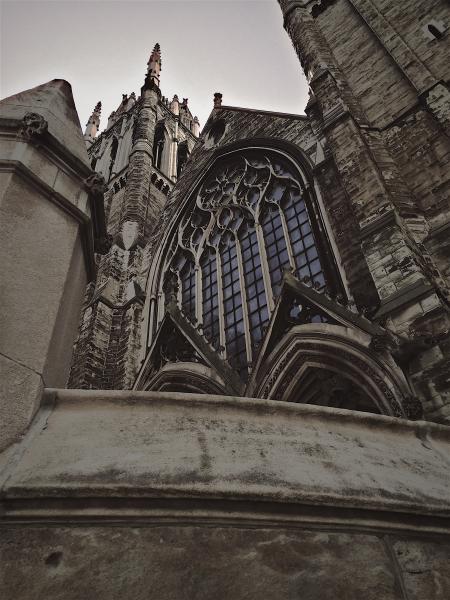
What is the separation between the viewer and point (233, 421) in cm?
209

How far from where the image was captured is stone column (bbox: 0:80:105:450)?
2.02 meters

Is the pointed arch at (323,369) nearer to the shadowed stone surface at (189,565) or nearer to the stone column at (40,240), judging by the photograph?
the stone column at (40,240)

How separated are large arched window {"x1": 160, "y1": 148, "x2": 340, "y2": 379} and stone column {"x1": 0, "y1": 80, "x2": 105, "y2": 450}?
4.79m

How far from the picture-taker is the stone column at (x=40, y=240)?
2.02 m

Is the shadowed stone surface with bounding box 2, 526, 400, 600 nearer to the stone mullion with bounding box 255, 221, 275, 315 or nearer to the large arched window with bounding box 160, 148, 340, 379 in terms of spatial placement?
the large arched window with bounding box 160, 148, 340, 379

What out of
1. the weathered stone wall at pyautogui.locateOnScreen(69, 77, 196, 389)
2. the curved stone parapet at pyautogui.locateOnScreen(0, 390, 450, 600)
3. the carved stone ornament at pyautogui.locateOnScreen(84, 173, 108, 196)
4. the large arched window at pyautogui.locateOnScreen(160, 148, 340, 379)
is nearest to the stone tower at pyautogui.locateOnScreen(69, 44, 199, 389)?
the weathered stone wall at pyautogui.locateOnScreen(69, 77, 196, 389)

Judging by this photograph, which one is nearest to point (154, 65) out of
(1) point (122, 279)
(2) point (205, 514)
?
(1) point (122, 279)

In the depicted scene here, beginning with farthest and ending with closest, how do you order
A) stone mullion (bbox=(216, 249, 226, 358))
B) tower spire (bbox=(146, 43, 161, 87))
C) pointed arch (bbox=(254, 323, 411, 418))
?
tower spire (bbox=(146, 43, 161, 87)), stone mullion (bbox=(216, 249, 226, 358)), pointed arch (bbox=(254, 323, 411, 418))

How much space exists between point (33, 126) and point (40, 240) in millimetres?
844

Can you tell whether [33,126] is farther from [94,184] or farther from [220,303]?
[220,303]


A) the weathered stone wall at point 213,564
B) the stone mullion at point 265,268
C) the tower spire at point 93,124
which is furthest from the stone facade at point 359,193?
the tower spire at point 93,124

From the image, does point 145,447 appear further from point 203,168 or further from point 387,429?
point 203,168

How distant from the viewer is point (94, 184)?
3.10 m

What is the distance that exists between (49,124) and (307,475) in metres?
2.76
